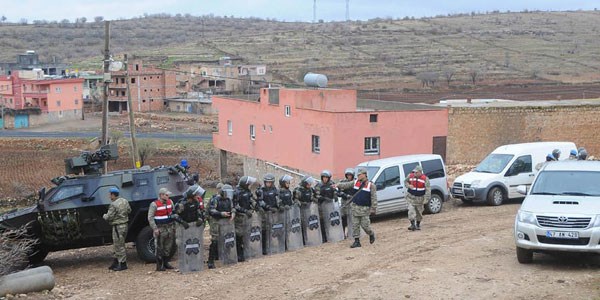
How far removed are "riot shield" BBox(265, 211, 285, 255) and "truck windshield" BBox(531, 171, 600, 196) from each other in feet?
15.5

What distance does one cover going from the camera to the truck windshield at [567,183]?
12.8 m

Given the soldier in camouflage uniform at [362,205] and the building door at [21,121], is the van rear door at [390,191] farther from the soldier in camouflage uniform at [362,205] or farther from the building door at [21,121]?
the building door at [21,121]

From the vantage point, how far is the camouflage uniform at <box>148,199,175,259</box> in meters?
13.7

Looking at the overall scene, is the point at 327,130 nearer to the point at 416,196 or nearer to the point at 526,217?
the point at 416,196

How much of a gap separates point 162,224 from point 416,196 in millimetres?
5658

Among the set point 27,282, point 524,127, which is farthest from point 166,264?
point 524,127

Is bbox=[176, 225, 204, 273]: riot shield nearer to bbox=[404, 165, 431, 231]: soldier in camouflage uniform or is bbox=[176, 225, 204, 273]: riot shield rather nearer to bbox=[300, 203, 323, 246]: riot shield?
bbox=[300, 203, 323, 246]: riot shield

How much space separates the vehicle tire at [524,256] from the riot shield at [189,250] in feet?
17.5

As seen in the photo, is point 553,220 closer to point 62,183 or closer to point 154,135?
point 62,183

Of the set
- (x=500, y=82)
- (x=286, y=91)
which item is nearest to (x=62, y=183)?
(x=286, y=91)

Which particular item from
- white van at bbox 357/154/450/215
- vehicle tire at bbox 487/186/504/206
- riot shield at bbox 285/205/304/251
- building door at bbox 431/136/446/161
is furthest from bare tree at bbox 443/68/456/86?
riot shield at bbox 285/205/304/251

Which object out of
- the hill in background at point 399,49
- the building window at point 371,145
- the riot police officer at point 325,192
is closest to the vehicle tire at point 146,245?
Answer: the riot police officer at point 325,192

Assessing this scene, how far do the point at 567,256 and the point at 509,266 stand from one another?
118 cm

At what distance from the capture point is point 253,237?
14781 mm
